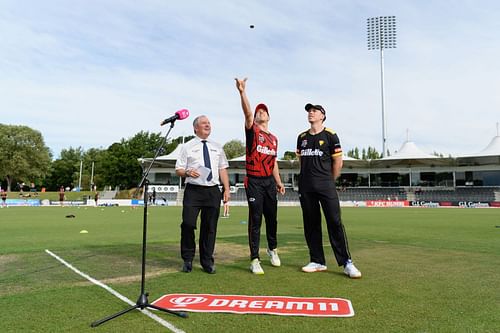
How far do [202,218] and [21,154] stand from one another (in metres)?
79.7

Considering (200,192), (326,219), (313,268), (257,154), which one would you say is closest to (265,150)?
(257,154)

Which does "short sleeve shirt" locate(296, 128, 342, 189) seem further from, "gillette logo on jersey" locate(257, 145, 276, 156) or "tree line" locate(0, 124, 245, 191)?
"tree line" locate(0, 124, 245, 191)

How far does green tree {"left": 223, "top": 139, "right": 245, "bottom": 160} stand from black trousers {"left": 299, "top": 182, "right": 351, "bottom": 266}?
8271 centimetres

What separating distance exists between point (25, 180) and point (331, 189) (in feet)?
271

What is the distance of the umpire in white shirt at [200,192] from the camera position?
5.12 metres

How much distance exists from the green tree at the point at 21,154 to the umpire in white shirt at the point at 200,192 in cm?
7822

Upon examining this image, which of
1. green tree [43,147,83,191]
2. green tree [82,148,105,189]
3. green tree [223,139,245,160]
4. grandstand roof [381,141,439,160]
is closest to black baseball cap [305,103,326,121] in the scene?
grandstand roof [381,141,439,160]

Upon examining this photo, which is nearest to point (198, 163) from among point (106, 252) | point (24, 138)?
point (106, 252)

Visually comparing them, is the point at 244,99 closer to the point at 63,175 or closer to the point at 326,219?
the point at 326,219

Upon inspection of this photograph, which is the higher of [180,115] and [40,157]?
[40,157]

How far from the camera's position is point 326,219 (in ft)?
16.9

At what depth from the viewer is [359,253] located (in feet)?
21.7

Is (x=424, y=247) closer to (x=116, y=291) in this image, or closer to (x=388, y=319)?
(x=388, y=319)

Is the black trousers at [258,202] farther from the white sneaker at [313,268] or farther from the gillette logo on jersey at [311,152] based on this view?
the white sneaker at [313,268]
